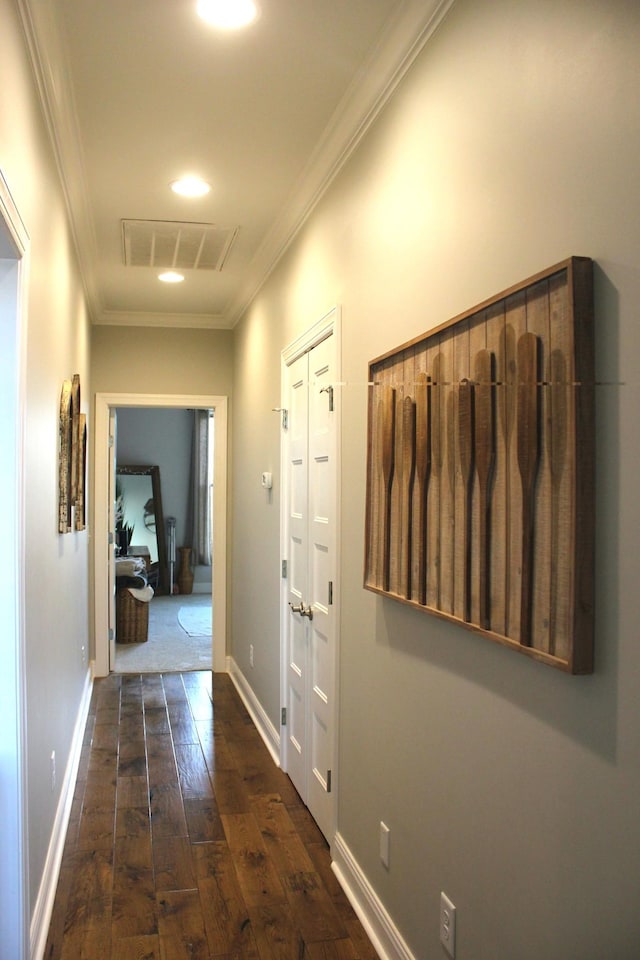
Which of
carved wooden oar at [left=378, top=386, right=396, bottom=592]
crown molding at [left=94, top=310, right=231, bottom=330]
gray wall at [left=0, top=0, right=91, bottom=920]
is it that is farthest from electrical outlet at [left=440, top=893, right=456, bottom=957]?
crown molding at [left=94, top=310, right=231, bottom=330]

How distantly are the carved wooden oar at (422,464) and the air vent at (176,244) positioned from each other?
229 cm

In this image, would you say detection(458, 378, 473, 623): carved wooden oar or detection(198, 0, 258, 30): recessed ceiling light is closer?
detection(458, 378, 473, 623): carved wooden oar

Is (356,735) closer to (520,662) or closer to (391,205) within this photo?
(520,662)

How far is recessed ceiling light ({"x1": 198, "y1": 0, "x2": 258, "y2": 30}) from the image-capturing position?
2.07 metres

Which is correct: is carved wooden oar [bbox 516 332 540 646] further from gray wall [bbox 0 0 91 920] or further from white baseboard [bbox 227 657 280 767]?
white baseboard [bbox 227 657 280 767]

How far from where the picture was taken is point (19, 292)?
80.4 inches

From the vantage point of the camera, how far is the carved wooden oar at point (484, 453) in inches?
63.3

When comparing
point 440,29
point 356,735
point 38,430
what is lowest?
point 356,735

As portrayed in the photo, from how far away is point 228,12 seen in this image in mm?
2113

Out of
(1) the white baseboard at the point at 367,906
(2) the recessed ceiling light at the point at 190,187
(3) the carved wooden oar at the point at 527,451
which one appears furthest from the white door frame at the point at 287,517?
(3) the carved wooden oar at the point at 527,451

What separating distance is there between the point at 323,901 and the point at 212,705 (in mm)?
2533

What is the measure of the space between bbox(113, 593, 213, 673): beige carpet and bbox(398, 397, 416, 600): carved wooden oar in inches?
171

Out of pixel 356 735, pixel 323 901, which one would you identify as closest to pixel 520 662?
pixel 356 735

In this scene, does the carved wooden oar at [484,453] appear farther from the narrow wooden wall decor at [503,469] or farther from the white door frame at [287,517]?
the white door frame at [287,517]
